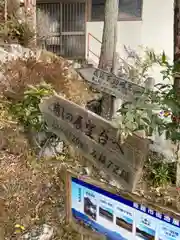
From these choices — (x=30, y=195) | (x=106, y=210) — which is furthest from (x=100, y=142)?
(x=30, y=195)

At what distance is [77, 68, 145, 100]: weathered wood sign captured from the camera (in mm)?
4132

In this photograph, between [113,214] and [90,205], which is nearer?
[113,214]

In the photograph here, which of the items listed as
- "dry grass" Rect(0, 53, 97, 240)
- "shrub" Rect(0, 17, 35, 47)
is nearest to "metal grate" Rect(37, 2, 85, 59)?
"shrub" Rect(0, 17, 35, 47)

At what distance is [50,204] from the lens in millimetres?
3354

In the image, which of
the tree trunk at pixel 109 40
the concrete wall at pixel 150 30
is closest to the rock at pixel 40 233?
the tree trunk at pixel 109 40

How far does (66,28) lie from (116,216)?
1056 cm

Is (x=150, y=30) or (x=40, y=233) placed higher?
(x=150, y=30)

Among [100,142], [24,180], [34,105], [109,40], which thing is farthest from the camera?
[109,40]

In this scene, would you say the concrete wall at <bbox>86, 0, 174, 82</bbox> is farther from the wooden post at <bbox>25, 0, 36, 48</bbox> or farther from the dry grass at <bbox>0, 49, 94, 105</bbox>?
the dry grass at <bbox>0, 49, 94, 105</bbox>

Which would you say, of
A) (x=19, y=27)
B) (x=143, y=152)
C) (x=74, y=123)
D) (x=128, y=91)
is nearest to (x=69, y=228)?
(x=74, y=123)

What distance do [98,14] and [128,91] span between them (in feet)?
29.6

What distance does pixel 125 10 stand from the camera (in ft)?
39.5

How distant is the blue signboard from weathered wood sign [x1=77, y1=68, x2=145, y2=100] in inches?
75.0

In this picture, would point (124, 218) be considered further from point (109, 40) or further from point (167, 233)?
point (109, 40)
